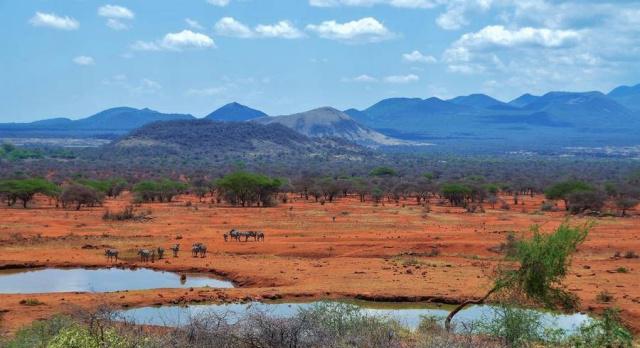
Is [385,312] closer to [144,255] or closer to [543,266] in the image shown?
[543,266]

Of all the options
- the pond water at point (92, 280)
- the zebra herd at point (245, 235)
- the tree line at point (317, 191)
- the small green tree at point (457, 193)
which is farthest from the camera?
the small green tree at point (457, 193)

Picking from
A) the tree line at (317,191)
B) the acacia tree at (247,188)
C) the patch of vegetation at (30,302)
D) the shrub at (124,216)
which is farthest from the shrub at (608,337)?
the acacia tree at (247,188)

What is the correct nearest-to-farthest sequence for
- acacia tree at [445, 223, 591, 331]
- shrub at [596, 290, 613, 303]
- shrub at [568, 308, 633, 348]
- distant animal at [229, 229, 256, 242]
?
shrub at [568, 308, 633, 348], acacia tree at [445, 223, 591, 331], shrub at [596, 290, 613, 303], distant animal at [229, 229, 256, 242]

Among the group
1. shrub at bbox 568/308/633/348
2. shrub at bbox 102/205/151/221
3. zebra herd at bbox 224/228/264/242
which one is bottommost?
shrub at bbox 102/205/151/221

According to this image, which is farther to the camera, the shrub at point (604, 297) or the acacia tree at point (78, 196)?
the acacia tree at point (78, 196)

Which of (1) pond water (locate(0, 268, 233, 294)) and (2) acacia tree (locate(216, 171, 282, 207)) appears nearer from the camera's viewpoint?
(1) pond water (locate(0, 268, 233, 294))

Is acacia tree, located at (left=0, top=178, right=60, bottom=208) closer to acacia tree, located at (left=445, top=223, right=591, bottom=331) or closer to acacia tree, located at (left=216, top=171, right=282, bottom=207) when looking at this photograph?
acacia tree, located at (left=216, top=171, right=282, bottom=207)

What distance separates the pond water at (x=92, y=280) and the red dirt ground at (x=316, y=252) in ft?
3.23

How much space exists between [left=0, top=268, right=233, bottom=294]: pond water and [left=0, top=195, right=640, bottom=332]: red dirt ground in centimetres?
98

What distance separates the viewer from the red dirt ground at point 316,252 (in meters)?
27.9

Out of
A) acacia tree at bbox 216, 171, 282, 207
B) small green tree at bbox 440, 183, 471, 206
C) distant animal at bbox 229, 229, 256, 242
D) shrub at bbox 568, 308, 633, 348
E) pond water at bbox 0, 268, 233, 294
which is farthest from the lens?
small green tree at bbox 440, 183, 471, 206

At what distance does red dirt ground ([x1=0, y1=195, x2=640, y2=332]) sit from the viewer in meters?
27.9

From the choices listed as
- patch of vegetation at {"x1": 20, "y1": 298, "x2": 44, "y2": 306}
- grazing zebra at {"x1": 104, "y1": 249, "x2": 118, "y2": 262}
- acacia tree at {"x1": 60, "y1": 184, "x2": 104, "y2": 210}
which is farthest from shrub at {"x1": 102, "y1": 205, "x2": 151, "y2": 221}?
patch of vegetation at {"x1": 20, "y1": 298, "x2": 44, "y2": 306}

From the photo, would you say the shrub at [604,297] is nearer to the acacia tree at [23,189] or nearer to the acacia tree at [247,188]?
the acacia tree at [247,188]
